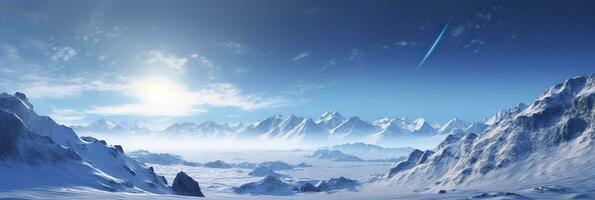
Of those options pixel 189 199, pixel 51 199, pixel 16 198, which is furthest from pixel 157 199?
pixel 16 198

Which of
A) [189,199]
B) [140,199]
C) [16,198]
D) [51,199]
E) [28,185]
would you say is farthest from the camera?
[28,185]

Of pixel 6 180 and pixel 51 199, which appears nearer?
pixel 51 199

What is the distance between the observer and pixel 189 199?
17138cm

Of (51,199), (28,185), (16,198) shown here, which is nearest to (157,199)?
(51,199)

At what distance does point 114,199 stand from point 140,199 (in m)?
9.51

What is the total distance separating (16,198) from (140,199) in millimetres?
35355

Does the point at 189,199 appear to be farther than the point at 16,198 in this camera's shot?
Yes

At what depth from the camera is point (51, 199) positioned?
138 metres

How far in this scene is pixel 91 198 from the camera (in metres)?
145

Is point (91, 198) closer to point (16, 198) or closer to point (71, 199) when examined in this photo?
point (71, 199)

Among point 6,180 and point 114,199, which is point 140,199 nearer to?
point 114,199

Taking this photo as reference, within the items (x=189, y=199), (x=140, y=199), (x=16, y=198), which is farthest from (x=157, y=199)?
(x=16, y=198)

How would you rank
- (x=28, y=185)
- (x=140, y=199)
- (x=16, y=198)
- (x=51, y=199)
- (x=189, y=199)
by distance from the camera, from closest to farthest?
(x=16, y=198)
(x=51, y=199)
(x=140, y=199)
(x=189, y=199)
(x=28, y=185)

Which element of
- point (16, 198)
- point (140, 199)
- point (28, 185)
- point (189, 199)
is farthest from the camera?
point (28, 185)
